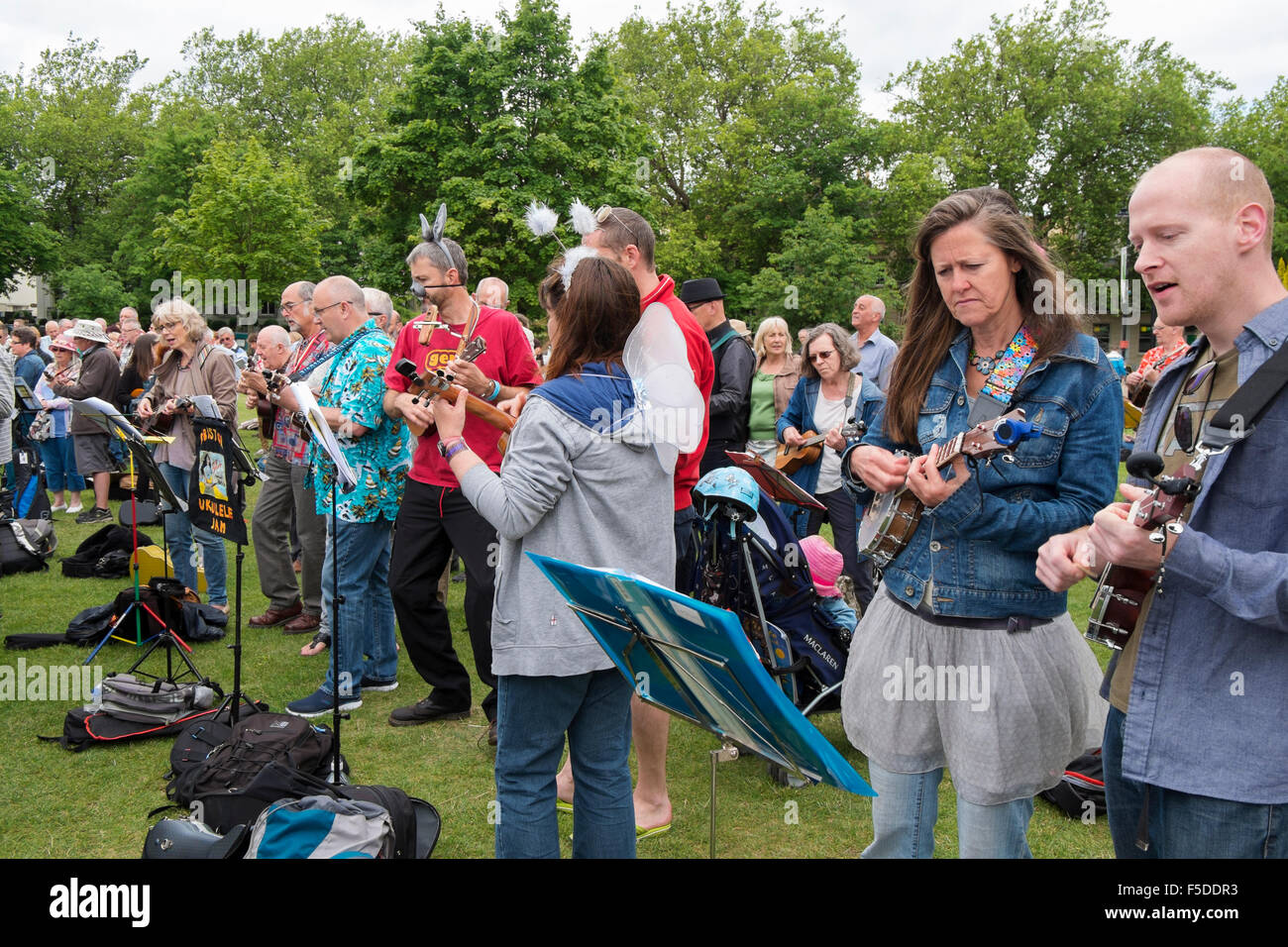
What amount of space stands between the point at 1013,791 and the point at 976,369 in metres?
1.03

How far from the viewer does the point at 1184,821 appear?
1.79 meters

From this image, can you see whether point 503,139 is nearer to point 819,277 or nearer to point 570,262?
point 819,277

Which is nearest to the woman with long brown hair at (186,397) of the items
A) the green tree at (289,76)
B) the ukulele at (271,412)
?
the ukulele at (271,412)

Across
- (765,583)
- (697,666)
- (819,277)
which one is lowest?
(765,583)

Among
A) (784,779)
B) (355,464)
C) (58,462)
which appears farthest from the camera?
(58,462)

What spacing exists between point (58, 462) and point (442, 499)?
30.5 feet

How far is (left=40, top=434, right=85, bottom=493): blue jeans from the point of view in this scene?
11.5 metres

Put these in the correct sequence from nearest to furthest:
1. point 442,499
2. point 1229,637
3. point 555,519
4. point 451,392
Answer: point 1229,637, point 555,519, point 451,392, point 442,499

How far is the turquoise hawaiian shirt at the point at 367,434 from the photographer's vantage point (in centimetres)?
511

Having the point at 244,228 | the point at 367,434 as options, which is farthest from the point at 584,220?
the point at 244,228

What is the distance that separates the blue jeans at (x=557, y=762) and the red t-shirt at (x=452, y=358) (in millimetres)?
1971

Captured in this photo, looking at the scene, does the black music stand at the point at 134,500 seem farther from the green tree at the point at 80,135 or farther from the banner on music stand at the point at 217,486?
the green tree at the point at 80,135

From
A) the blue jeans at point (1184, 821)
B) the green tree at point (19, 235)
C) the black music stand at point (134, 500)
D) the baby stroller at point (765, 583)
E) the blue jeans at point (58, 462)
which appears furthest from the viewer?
the green tree at point (19, 235)
